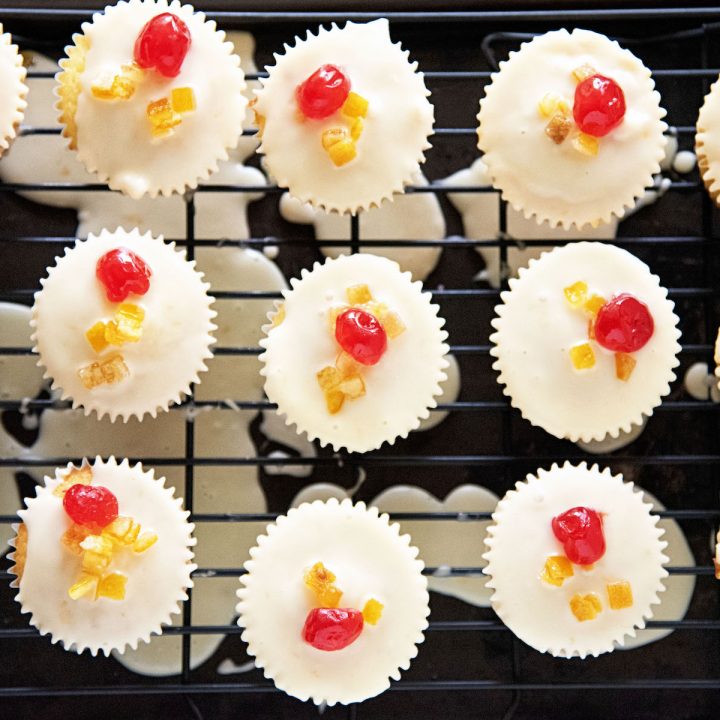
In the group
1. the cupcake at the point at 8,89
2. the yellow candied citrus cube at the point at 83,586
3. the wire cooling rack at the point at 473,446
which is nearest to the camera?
the yellow candied citrus cube at the point at 83,586

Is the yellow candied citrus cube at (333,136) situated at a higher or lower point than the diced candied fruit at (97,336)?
higher

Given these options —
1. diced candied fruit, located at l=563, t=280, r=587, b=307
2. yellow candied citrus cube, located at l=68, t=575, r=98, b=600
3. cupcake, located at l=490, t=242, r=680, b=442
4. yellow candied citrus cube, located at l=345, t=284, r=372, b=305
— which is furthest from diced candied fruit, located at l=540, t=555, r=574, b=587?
yellow candied citrus cube, located at l=68, t=575, r=98, b=600

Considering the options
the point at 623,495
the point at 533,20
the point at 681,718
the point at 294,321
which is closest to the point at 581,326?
the point at 623,495

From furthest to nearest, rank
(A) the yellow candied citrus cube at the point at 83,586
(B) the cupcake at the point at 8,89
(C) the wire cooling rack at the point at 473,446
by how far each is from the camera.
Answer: (C) the wire cooling rack at the point at 473,446 < (B) the cupcake at the point at 8,89 < (A) the yellow candied citrus cube at the point at 83,586

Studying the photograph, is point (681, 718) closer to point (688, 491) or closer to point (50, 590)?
point (688, 491)

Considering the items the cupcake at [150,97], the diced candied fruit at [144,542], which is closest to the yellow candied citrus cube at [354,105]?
the cupcake at [150,97]

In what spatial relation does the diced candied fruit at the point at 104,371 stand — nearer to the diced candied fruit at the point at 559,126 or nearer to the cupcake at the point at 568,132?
the cupcake at the point at 568,132

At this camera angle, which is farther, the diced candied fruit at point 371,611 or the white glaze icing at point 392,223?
the white glaze icing at point 392,223
